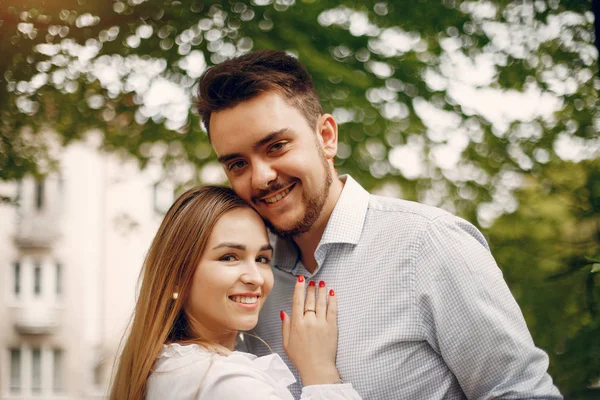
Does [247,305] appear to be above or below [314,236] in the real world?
below

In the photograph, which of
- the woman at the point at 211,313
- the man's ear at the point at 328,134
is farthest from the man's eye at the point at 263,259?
the man's ear at the point at 328,134

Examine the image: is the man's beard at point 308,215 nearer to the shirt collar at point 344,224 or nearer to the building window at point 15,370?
the shirt collar at point 344,224

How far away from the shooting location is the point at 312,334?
2152mm

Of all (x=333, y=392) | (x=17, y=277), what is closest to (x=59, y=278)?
(x=17, y=277)

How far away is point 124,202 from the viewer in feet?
72.3

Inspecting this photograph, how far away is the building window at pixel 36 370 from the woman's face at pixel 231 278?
20285 mm

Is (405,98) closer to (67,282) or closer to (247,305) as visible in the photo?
(247,305)

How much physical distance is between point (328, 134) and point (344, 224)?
1.35ft

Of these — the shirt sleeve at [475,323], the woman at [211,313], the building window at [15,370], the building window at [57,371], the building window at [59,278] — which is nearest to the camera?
the shirt sleeve at [475,323]

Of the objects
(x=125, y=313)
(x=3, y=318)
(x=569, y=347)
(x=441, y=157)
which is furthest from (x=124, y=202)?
(x=569, y=347)

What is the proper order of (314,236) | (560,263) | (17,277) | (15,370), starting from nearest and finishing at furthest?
(314,236)
(560,263)
(15,370)
(17,277)

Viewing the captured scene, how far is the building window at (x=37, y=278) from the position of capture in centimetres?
2088

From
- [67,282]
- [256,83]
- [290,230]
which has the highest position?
[256,83]

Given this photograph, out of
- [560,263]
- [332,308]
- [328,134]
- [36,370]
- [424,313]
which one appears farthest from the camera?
[36,370]
